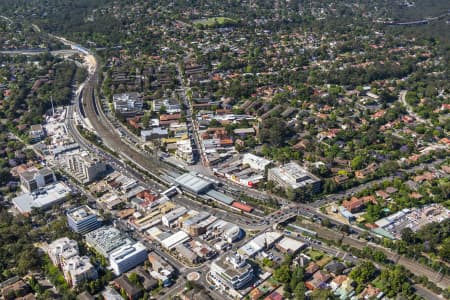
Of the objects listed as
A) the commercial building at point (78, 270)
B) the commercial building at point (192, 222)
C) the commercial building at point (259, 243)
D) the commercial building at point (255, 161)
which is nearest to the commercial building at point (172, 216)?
the commercial building at point (192, 222)

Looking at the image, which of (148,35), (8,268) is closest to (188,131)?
(8,268)

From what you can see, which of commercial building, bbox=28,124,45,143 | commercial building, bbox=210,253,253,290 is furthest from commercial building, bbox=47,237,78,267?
commercial building, bbox=28,124,45,143

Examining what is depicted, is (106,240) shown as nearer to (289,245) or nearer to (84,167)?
(84,167)

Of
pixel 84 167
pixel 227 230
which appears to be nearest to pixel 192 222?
pixel 227 230

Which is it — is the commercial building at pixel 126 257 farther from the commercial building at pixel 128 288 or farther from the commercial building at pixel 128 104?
the commercial building at pixel 128 104

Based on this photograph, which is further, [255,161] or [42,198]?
[255,161]

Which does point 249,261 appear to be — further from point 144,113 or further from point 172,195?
point 144,113

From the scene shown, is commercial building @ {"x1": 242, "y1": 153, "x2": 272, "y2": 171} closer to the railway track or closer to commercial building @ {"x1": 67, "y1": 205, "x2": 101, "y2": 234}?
the railway track
